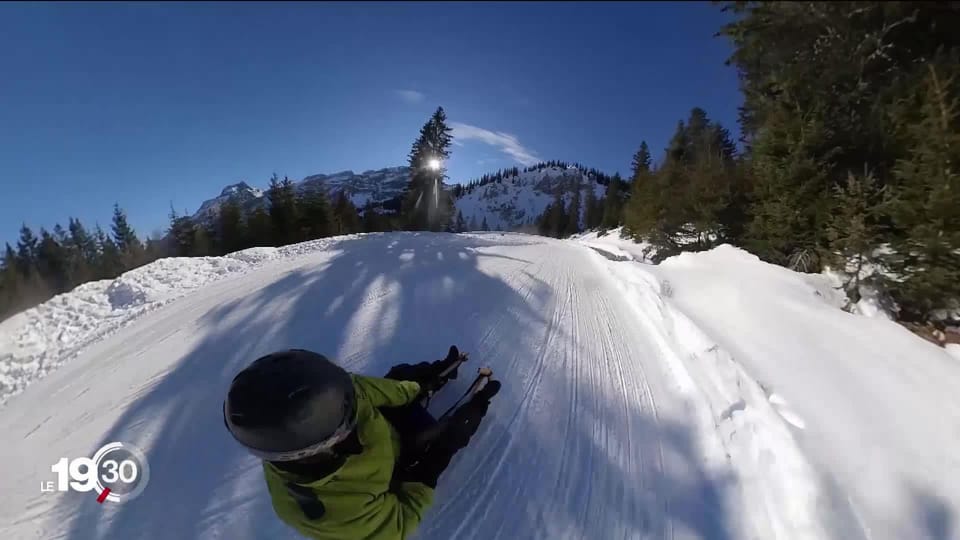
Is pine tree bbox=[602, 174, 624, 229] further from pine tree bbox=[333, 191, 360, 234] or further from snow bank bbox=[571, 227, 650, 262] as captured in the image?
pine tree bbox=[333, 191, 360, 234]

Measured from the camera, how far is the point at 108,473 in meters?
3.12

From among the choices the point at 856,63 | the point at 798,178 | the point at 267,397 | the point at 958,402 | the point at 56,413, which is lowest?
the point at 56,413

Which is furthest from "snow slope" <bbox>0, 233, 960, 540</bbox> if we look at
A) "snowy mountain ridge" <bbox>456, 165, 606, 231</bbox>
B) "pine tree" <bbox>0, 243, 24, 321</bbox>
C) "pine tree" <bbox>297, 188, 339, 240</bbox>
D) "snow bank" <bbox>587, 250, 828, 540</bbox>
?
"snowy mountain ridge" <bbox>456, 165, 606, 231</bbox>

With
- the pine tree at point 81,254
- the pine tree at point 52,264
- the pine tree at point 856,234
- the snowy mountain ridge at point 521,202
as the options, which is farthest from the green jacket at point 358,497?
the snowy mountain ridge at point 521,202

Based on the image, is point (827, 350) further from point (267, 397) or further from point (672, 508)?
point (267, 397)

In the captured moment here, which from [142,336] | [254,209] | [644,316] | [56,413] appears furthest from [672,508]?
[254,209]

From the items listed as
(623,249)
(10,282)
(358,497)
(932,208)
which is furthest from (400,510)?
(10,282)

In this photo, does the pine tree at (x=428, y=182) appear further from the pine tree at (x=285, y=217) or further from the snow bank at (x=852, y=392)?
the snow bank at (x=852, y=392)

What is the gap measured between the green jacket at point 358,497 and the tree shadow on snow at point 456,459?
0.64 meters

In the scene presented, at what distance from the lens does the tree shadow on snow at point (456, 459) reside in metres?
2.78

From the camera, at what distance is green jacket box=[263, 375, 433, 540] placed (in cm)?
199

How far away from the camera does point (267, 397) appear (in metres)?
1.78

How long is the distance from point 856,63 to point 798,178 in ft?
6.60

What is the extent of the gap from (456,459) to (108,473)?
111 inches
